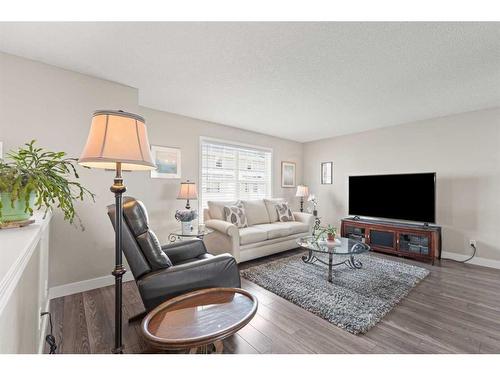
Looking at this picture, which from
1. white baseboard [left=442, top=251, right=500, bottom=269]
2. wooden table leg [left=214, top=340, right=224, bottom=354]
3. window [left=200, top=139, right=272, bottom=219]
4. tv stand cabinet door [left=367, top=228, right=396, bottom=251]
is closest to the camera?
wooden table leg [left=214, top=340, right=224, bottom=354]

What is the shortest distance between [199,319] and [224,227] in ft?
6.26

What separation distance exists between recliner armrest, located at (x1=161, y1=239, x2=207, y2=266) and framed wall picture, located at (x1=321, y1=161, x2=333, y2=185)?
3725 millimetres

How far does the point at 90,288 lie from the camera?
95.0 inches

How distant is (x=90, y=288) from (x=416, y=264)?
4.27 metres

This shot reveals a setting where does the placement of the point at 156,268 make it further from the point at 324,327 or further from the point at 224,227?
the point at 224,227

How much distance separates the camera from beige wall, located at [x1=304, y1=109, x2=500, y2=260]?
3.21 m

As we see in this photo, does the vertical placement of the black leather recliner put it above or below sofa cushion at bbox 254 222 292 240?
above

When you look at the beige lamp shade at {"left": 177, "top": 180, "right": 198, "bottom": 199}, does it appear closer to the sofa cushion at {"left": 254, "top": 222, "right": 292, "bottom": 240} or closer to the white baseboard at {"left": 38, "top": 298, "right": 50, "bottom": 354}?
the sofa cushion at {"left": 254, "top": 222, "right": 292, "bottom": 240}

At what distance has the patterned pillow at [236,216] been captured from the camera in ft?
11.7

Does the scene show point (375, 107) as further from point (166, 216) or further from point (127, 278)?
point (127, 278)

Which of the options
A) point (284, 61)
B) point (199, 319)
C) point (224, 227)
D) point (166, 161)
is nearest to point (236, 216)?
point (224, 227)

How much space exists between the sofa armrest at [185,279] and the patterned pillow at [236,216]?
188 cm

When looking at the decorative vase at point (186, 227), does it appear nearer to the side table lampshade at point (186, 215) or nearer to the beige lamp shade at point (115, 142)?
the side table lampshade at point (186, 215)

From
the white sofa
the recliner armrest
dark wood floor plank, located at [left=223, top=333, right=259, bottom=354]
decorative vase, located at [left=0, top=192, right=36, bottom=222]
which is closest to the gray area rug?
the white sofa
